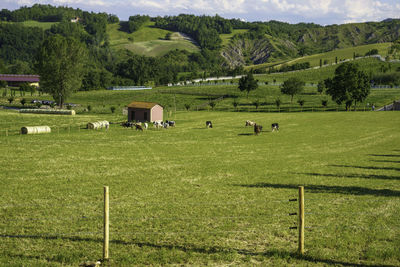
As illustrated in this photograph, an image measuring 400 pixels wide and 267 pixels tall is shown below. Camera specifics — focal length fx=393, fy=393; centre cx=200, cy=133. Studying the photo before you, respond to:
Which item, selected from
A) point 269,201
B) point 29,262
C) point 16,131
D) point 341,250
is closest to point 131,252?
point 29,262

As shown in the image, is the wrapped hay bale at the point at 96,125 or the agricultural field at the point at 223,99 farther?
the agricultural field at the point at 223,99

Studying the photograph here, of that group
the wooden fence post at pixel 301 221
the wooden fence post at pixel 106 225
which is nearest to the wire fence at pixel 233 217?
the wooden fence post at pixel 301 221

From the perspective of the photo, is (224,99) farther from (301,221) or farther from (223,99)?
(301,221)

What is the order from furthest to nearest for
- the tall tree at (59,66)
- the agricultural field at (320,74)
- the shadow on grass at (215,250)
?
the agricultural field at (320,74)
the tall tree at (59,66)
the shadow on grass at (215,250)

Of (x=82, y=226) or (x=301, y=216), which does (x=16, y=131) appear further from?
(x=301, y=216)

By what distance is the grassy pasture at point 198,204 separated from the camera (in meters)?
12.6

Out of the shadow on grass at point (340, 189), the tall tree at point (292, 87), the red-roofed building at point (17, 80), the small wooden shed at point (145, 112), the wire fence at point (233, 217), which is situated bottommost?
the wire fence at point (233, 217)

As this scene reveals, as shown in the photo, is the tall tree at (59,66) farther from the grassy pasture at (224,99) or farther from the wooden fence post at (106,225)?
the wooden fence post at (106,225)

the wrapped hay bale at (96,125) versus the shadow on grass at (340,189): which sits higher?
the wrapped hay bale at (96,125)

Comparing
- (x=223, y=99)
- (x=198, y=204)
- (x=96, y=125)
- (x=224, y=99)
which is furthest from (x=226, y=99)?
(x=198, y=204)

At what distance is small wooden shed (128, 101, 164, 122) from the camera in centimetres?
6600

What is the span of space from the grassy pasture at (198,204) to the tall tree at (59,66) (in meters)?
65.1

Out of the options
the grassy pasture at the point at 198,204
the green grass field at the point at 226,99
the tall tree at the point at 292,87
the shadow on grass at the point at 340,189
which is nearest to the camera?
the grassy pasture at the point at 198,204

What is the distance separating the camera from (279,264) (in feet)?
38.7
